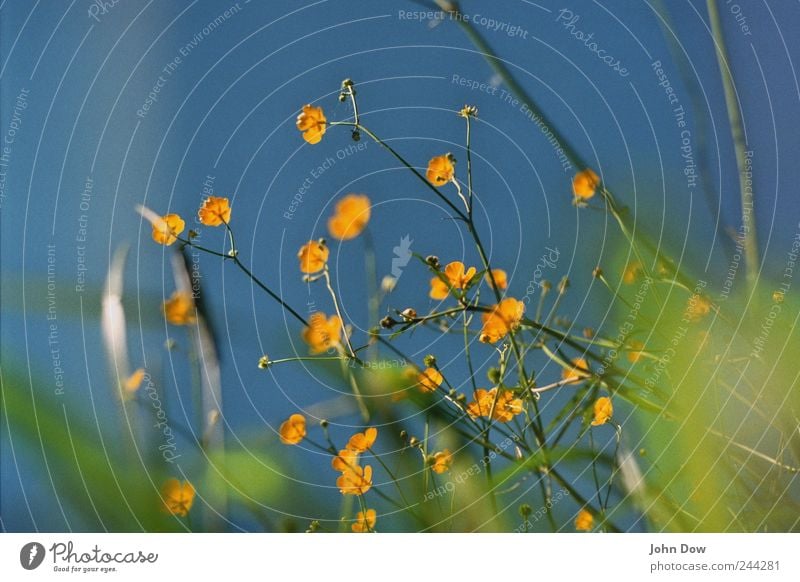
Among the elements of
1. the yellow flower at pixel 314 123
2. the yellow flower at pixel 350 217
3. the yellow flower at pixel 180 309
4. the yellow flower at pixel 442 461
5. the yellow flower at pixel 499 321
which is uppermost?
the yellow flower at pixel 314 123

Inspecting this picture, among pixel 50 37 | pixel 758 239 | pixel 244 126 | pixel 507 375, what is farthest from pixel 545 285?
pixel 50 37

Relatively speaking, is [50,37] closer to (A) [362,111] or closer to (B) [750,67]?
(A) [362,111]

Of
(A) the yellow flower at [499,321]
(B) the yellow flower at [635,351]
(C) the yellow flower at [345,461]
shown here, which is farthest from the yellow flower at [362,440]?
(B) the yellow flower at [635,351]

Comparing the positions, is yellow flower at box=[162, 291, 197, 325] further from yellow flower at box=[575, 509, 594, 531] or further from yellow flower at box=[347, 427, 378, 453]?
yellow flower at box=[575, 509, 594, 531]

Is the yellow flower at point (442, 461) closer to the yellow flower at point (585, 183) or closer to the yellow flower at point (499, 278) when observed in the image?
the yellow flower at point (499, 278)
